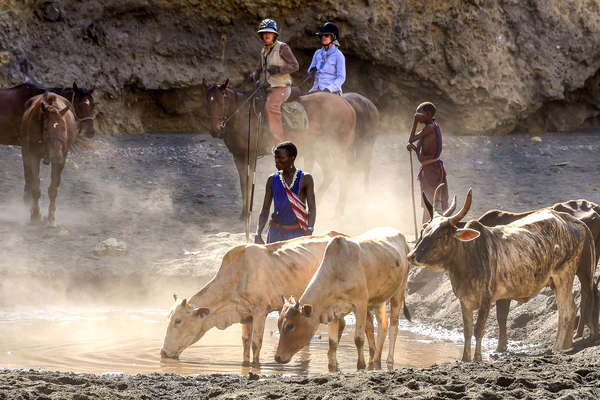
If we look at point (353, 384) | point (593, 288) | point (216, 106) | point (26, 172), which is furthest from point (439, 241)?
point (26, 172)

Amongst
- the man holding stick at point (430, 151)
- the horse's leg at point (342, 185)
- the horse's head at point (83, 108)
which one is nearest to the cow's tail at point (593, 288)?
the man holding stick at point (430, 151)

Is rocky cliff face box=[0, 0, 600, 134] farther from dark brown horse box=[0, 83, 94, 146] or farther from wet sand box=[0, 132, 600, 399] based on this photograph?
dark brown horse box=[0, 83, 94, 146]

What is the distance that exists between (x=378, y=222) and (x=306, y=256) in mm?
6344

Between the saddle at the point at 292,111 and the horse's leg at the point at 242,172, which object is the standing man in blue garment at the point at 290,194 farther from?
the saddle at the point at 292,111

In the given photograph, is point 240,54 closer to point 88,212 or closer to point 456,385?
point 88,212

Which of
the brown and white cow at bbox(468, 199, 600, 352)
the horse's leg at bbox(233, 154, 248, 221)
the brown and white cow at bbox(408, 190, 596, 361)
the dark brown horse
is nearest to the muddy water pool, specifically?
the brown and white cow at bbox(468, 199, 600, 352)

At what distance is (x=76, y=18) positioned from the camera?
20.3m

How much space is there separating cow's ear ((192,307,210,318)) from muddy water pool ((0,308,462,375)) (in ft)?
1.55

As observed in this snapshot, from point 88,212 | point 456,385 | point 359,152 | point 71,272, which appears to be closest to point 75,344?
point 71,272

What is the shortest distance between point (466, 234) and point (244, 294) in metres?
2.04

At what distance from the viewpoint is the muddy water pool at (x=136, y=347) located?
877 centimetres

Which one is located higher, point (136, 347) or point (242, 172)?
point (242, 172)

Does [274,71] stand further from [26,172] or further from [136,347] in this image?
[136,347]

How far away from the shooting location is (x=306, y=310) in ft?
25.8
